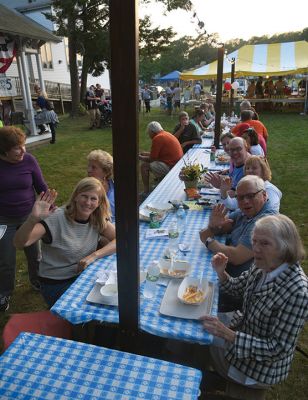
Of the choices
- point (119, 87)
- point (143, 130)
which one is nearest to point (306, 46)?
point (143, 130)

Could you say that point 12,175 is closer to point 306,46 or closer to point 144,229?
point 144,229

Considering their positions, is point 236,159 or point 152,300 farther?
point 236,159

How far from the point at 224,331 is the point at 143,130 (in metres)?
12.2

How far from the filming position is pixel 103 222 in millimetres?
2652

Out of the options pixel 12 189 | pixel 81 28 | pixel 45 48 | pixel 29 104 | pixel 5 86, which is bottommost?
pixel 12 189

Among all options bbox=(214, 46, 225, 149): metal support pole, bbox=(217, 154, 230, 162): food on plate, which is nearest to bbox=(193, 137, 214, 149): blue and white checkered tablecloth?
bbox=(214, 46, 225, 149): metal support pole

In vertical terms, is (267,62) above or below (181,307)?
above

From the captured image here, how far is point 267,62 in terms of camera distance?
18.2 metres

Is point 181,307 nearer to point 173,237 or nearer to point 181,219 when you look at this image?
point 173,237

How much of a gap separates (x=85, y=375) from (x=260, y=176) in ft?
8.00

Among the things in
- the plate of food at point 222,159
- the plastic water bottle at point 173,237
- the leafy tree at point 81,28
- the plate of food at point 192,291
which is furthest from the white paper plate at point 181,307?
the leafy tree at point 81,28

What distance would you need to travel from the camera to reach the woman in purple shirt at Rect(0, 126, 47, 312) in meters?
3.01

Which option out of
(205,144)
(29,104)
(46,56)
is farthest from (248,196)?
(46,56)

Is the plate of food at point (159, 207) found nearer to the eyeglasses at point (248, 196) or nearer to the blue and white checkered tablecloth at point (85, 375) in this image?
the eyeglasses at point (248, 196)
